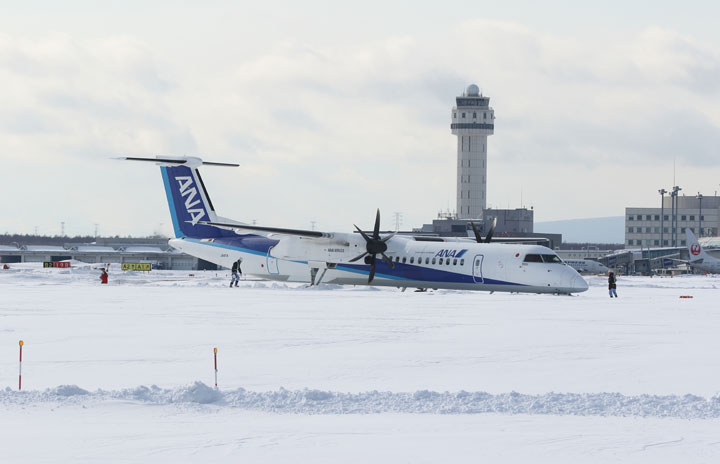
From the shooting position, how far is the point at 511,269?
38.9 meters

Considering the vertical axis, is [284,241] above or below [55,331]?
above

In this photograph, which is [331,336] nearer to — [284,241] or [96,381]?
[96,381]

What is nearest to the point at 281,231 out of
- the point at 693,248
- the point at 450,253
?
the point at 450,253

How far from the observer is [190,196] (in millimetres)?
47500

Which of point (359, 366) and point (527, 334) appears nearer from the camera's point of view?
point (359, 366)

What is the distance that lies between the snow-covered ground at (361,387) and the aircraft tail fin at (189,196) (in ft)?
62.0

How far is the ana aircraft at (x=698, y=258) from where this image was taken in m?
85.8

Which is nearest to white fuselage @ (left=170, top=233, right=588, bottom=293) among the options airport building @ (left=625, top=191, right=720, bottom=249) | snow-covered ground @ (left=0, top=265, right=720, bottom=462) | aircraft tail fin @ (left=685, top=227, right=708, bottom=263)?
snow-covered ground @ (left=0, top=265, right=720, bottom=462)

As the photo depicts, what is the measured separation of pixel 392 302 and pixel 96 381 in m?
21.0

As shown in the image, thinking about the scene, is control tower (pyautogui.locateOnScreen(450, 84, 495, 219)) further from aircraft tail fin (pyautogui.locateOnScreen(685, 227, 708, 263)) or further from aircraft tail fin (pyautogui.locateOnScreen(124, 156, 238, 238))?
aircraft tail fin (pyautogui.locateOnScreen(124, 156, 238, 238))

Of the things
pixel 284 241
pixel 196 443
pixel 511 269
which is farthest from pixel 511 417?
pixel 284 241

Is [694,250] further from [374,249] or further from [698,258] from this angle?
[374,249]

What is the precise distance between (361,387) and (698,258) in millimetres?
78730

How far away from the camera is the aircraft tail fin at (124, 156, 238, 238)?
47.2 m
